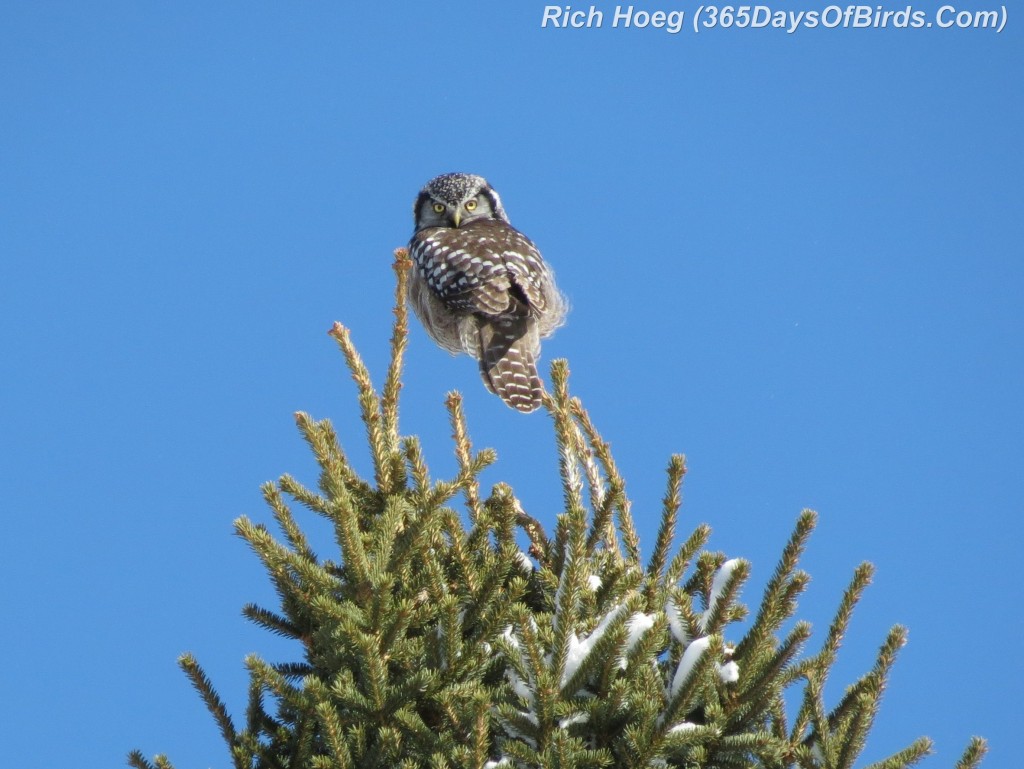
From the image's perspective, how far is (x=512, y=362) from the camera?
250 inches

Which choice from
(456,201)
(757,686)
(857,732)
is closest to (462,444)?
(757,686)

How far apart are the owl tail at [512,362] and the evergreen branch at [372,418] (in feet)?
9.52

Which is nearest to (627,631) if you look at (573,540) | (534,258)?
(573,540)

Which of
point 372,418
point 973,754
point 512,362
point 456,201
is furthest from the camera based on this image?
point 456,201

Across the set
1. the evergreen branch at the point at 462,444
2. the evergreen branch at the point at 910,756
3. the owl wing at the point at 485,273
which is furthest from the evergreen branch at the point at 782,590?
the owl wing at the point at 485,273

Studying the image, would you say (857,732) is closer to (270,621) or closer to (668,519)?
(668,519)

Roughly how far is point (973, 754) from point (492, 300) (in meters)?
4.42

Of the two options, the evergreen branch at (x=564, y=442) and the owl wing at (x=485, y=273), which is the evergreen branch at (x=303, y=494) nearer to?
the evergreen branch at (x=564, y=442)

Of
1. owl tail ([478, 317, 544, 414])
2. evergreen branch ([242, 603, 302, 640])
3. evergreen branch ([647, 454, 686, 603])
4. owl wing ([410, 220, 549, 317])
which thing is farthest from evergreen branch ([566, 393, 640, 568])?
owl wing ([410, 220, 549, 317])

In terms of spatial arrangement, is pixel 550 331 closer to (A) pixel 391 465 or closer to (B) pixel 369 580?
(A) pixel 391 465

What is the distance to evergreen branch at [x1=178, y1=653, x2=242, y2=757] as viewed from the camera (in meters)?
2.73

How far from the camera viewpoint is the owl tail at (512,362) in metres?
6.20

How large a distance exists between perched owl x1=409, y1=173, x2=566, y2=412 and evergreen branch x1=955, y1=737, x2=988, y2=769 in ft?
12.9

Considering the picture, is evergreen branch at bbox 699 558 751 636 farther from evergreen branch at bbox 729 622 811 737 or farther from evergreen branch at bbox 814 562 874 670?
evergreen branch at bbox 814 562 874 670
